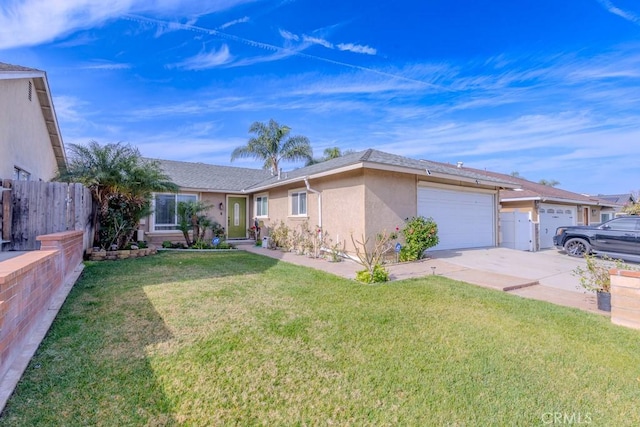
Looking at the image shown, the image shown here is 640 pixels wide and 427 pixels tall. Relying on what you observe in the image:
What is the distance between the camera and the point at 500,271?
823cm

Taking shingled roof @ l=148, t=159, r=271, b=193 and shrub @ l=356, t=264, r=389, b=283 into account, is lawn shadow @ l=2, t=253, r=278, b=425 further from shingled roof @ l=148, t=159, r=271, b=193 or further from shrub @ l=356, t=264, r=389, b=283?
shingled roof @ l=148, t=159, r=271, b=193

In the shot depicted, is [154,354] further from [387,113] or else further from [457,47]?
[387,113]

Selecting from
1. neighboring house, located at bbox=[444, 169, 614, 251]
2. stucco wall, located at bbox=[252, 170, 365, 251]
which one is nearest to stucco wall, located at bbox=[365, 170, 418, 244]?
stucco wall, located at bbox=[252, 170, 365, 251]

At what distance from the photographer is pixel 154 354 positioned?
10.7 feet

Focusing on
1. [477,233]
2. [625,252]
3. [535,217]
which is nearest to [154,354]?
[477,233]

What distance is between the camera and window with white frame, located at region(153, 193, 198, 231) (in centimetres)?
1399

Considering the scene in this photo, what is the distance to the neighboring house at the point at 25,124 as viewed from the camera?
23.5 ft

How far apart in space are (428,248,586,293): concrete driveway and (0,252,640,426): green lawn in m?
2.59

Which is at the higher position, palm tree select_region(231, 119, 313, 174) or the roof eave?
palm tree select_region(231, 119, 313, 174)

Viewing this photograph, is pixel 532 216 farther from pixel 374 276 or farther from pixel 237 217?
pixel 237 217

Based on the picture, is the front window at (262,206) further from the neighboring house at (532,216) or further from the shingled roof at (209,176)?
the neighboring house at (532,216)

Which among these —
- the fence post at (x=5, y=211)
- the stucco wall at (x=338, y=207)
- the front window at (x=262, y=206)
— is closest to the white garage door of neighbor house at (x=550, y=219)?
the stucco wall at (x=338, y=207)

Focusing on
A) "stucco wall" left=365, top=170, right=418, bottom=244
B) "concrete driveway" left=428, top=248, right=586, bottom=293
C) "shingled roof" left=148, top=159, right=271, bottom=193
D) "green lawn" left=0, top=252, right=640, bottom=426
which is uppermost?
"shingled roof" left=148, top=159, right=271, bottom=193

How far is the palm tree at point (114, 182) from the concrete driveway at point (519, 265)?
32.5ft
